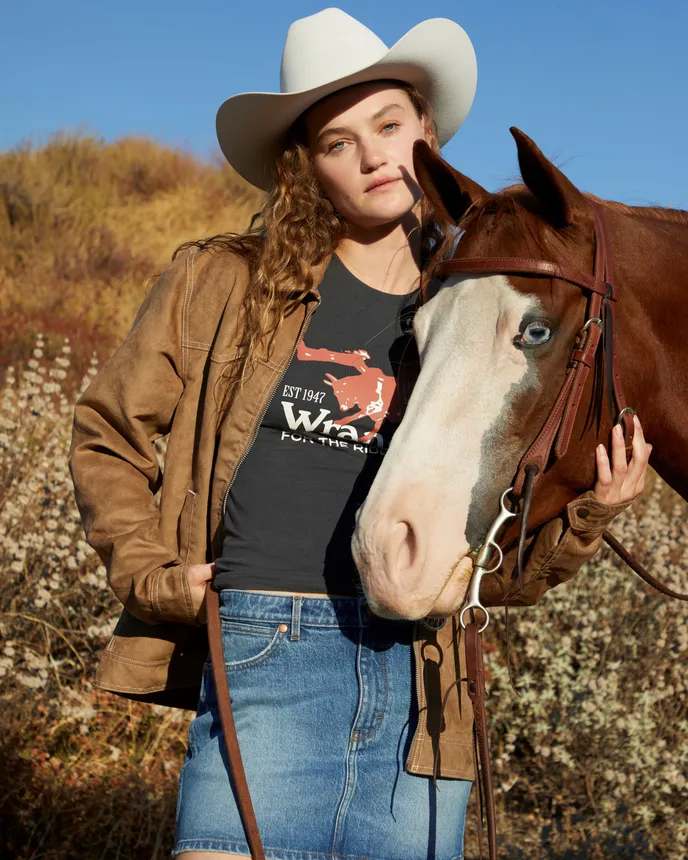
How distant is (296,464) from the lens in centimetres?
187

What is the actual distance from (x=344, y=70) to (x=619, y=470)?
1125 millimetres

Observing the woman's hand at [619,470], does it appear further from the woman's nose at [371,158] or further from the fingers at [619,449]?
the woman's nose at [371,158]

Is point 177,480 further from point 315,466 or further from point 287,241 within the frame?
point 287,241

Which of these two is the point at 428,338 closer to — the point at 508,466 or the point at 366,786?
the point at 508,466

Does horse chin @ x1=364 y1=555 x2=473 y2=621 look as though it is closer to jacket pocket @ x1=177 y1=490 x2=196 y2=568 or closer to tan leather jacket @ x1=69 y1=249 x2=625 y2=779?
tan leather jacket @ x1=69 y1=249 x2=625 y2=779

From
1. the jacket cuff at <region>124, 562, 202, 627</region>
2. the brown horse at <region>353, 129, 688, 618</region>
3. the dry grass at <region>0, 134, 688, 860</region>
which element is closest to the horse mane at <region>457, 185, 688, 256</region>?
the brown horse at <region>353, 129, 688, 618</region>

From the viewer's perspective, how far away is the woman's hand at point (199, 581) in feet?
6.01

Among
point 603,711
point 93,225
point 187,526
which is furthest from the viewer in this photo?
point 93,225

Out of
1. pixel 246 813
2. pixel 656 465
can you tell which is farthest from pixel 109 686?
pixel 656 465

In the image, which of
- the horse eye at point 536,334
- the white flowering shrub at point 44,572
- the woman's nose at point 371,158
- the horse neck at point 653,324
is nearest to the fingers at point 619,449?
the horse neck at point 653,324

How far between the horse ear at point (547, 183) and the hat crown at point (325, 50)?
22.3 inches

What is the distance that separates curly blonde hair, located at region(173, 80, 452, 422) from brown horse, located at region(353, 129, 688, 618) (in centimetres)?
19

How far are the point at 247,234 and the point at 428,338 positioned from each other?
Result: 774 millimetres

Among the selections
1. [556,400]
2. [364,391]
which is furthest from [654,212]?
[364,391]
